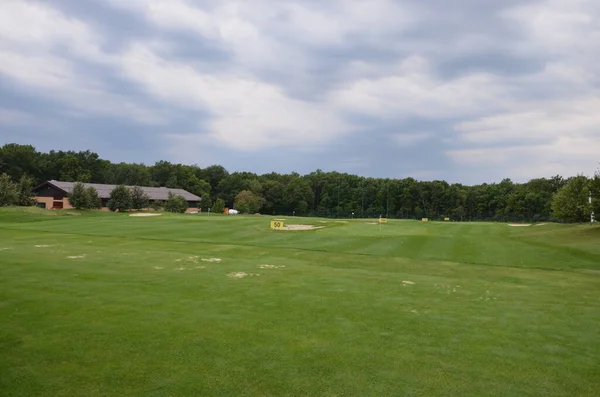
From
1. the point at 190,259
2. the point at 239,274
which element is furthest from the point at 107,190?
the point at 239,274

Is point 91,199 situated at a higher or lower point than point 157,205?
higher

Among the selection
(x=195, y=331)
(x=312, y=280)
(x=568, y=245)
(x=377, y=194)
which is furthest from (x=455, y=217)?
(x=195, y=331)

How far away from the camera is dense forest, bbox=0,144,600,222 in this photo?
107 meters

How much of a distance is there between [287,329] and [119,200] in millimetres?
75021

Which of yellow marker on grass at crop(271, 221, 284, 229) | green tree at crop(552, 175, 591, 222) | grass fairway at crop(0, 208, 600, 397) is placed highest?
green tree at crop(552, 175, 591, 222)

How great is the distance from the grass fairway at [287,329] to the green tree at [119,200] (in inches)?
2367

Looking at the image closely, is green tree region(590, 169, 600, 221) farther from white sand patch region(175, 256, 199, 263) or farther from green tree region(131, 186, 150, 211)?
green tree region(131, 186, 150, 211)

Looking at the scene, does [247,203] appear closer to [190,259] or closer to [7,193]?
[7,193]

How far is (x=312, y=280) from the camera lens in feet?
51.1

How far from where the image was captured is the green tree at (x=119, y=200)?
76812 mm

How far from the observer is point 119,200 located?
76.8 meters

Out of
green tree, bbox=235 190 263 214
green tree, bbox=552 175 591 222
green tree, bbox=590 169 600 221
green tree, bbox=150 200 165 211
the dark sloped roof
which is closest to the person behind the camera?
green tree, bbox=590 169 600 221

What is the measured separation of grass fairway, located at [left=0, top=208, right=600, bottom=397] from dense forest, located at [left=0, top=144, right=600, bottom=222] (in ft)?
287

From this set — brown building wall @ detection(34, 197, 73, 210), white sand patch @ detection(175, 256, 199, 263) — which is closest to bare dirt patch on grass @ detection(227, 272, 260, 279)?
white sand patch @ detection(175, 256, 199, 263)
